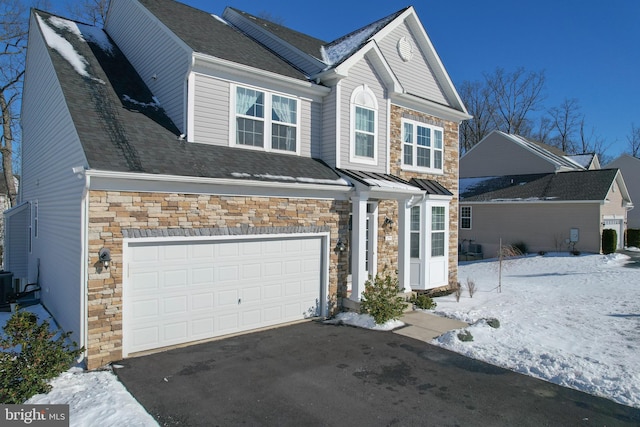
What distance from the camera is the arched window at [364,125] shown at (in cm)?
1177

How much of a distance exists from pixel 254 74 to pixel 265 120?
1.19 meters

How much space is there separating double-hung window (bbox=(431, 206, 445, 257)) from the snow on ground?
1695mm

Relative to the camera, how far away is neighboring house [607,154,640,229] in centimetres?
3697

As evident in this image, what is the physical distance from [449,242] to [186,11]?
1181cm

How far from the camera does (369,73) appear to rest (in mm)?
12031

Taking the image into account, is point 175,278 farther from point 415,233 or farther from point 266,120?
point 415,233

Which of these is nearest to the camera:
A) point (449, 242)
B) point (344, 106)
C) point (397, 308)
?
point (397, 308)

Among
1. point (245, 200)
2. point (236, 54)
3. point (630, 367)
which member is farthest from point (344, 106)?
point (630, 367)

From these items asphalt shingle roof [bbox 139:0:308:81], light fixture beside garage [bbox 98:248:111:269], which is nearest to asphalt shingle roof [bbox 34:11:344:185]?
light fixture beside garage [bbox 98:248:111:269]

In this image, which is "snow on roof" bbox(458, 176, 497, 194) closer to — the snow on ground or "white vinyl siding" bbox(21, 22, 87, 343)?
the snow on ground

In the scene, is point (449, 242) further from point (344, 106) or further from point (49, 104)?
point (49, 104)

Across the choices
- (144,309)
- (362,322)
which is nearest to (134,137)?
(144,309)

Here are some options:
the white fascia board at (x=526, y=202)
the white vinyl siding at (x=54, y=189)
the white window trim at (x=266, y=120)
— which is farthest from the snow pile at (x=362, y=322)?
the white fascia board at (x=526, y=202)

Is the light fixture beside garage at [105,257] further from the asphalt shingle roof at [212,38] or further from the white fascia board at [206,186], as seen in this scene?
the asphalt shingle roof at [212,38]
